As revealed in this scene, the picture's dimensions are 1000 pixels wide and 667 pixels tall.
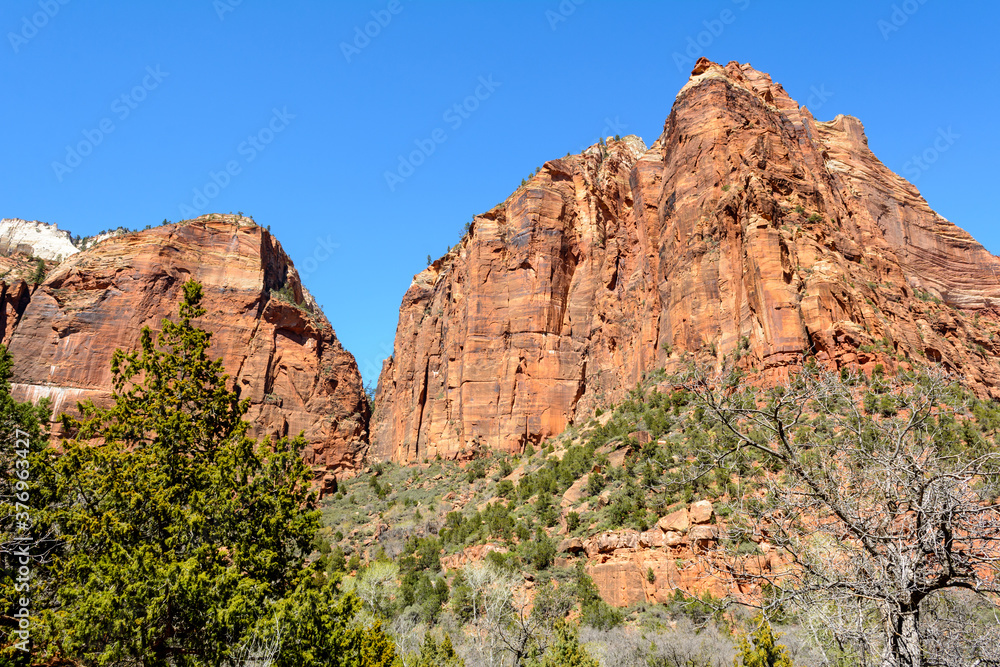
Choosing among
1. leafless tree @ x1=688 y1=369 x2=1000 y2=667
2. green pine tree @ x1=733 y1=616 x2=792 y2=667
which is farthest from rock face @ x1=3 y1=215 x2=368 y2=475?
leafless tree @ x1=688 y1=369 x2=1000 y2=667

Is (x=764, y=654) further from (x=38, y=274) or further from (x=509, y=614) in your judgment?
(x=38, y=274)

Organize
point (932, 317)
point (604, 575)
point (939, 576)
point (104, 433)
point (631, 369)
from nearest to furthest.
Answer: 1. point (939, 576)
2. point (104, 433)
3. point (604, 575)
4. point (932, 317)
5. point (631, 369)

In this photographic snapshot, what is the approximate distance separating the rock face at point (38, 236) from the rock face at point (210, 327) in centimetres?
4761

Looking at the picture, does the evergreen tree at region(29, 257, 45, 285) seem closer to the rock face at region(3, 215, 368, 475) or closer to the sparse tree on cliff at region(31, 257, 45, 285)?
the sparse tree on cliff at region(31, 257, 45, 285)

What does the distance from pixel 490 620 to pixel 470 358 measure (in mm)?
34621

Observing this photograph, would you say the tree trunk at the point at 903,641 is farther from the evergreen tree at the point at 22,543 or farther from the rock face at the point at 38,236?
the rock face at the point at 38,236

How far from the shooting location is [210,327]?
62.2 metres

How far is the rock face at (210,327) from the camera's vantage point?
5722 cm

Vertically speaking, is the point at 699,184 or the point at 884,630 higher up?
the point at 699,184

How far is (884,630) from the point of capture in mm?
6871

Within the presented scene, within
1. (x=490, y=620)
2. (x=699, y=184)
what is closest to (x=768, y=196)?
(x=699, y=184)

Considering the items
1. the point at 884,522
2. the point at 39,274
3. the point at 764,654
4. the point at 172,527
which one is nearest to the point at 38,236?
the point at 39,274

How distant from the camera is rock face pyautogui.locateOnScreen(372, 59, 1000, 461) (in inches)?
1555

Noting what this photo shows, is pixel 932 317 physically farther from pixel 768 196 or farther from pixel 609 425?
pixel 609 425
